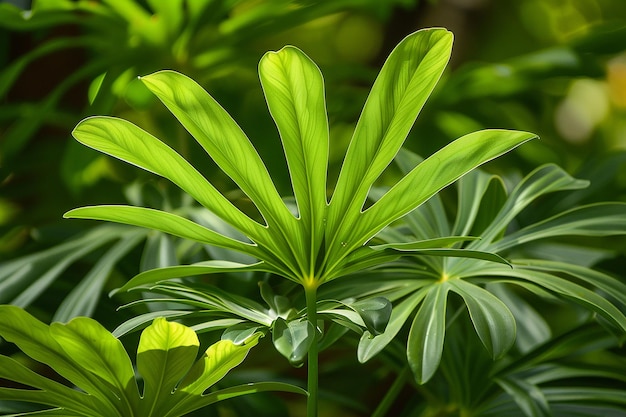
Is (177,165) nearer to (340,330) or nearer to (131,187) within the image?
(340,330)

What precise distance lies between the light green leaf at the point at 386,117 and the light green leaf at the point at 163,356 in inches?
4.9

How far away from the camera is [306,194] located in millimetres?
507

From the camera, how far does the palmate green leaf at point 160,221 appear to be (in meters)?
0.48

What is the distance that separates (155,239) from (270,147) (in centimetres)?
42

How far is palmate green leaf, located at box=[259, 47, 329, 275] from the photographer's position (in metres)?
0.47

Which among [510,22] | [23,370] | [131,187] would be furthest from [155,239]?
[510,22]

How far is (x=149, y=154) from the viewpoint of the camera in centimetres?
49

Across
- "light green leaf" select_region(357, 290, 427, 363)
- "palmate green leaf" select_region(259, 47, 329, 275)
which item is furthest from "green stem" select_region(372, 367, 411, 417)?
"palmate green leaf" select_region(259, 47, 329, 275)

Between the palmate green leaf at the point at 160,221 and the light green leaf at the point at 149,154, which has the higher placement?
the light green leaf at the point at 149,154

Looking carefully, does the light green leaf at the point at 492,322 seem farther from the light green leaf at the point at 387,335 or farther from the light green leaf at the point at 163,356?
the light green leaf at the point at 163,356

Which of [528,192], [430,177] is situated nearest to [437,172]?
[430,177]

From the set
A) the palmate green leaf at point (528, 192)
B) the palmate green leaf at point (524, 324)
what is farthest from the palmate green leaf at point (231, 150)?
the palmate green leaf at point (524, 324)

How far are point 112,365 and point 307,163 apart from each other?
0.61 feet

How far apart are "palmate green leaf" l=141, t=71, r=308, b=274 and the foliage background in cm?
24
